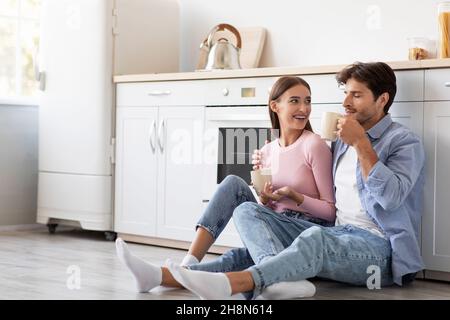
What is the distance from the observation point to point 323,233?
8.71 feet

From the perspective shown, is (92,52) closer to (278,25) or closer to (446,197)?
(278,25)

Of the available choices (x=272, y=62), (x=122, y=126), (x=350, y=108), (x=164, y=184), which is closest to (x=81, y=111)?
(x=122, y=126)

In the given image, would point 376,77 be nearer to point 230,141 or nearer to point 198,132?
point 230,141

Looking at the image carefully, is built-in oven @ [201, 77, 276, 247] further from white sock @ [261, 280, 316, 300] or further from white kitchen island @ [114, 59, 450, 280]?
white sock @ [261, 280, 316, 300]

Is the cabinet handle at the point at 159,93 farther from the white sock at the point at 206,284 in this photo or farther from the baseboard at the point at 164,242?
the white sock at the point at 206,284

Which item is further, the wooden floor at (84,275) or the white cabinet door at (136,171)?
the white cabinet door at (136,171)

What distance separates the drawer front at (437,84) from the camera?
303 cm

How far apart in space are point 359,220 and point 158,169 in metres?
1.44

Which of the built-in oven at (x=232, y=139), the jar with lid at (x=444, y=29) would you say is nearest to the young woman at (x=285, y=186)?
the built-in oven at (x=232, y=139)

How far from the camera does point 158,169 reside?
410 centimetres

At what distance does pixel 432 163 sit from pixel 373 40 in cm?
100

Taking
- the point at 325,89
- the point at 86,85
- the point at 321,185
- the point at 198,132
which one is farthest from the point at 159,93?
the point at 321,185

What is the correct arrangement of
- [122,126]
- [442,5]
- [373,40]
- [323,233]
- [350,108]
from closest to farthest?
[323,233]
[350,108]
[442,5]
[373,40]
[122,126]

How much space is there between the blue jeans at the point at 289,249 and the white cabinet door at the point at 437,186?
0.29m
